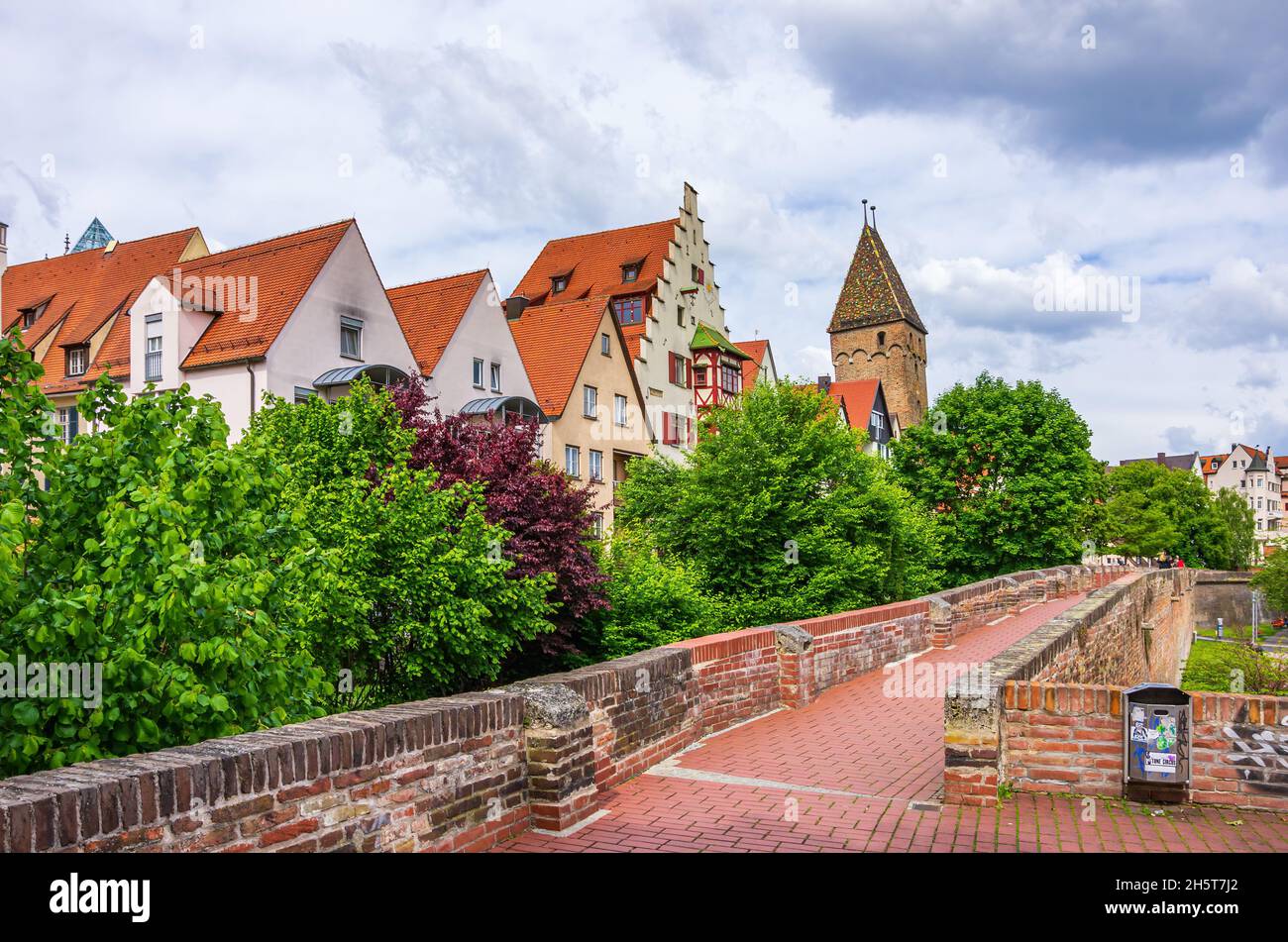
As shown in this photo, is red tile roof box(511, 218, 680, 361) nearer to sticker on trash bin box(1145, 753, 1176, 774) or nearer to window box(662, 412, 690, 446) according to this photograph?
window box(662, 412, 690, 446)

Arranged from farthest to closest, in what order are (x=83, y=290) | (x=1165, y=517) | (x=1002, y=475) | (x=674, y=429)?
(x=1165, y=517)
(x=1002, y=475)
(x=674, y=429)
(x=83, y=290)

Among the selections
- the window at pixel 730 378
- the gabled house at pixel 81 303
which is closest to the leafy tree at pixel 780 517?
the gabled house at pixel 81 303

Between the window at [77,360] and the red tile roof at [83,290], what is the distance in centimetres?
24

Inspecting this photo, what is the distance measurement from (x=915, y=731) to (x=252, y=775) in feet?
24.4

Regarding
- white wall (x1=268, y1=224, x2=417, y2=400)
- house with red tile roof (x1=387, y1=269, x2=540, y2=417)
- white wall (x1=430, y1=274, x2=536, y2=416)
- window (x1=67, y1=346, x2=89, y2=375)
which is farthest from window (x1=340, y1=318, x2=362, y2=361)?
window (x1=67, y1=346, x2=89, y2=375)

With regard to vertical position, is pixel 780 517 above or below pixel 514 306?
below

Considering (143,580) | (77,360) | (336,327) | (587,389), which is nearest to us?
(143,580)

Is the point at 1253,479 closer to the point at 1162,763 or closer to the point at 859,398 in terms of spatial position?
the point at 859,398

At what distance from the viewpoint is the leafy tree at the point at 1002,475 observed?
45.2m

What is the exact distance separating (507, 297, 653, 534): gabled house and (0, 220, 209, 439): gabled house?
11815 millimetres

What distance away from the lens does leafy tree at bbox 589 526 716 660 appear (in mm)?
19578

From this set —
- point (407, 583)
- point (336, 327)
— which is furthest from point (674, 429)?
point (407, 583)

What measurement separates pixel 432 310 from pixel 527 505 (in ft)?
58.0

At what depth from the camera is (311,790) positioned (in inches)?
179
